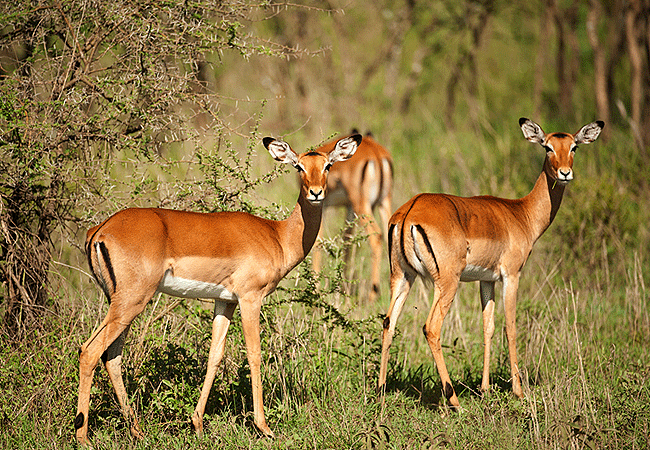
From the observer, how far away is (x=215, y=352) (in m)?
4.16

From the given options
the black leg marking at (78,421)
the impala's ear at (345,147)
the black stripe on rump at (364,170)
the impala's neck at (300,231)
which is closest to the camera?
the black leg marking at (78,421)

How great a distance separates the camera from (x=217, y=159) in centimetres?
471

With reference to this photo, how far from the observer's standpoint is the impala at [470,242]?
4352mm

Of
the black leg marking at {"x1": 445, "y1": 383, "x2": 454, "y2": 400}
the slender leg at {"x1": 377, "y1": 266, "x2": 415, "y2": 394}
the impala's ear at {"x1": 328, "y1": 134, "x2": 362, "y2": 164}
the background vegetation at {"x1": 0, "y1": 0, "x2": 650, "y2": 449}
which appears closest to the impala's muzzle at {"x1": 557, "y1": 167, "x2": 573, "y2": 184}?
the background vegetation at {"x1": 0, "y1": 0, "x2": 650, "y2": 449}

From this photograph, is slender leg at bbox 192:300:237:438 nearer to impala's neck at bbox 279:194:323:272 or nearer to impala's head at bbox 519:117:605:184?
impala's neck at bbox 279:194:323:272

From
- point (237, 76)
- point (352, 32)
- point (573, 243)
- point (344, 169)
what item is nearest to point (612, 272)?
point (573, 243)

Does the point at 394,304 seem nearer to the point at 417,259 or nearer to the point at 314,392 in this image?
the point at 417,259

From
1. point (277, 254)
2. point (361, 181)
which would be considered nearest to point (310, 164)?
point (277, 254)

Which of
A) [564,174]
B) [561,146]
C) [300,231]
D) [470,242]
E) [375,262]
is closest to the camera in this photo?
[300,231]

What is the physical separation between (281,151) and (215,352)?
1.30 m

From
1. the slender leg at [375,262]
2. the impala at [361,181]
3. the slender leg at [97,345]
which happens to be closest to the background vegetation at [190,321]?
the slender leg at [97,345]

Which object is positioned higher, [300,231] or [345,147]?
[345,147]

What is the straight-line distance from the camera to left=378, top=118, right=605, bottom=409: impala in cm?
435

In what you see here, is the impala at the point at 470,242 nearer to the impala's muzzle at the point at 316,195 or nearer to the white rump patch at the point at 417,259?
the white rump patch at the point at 417,259
